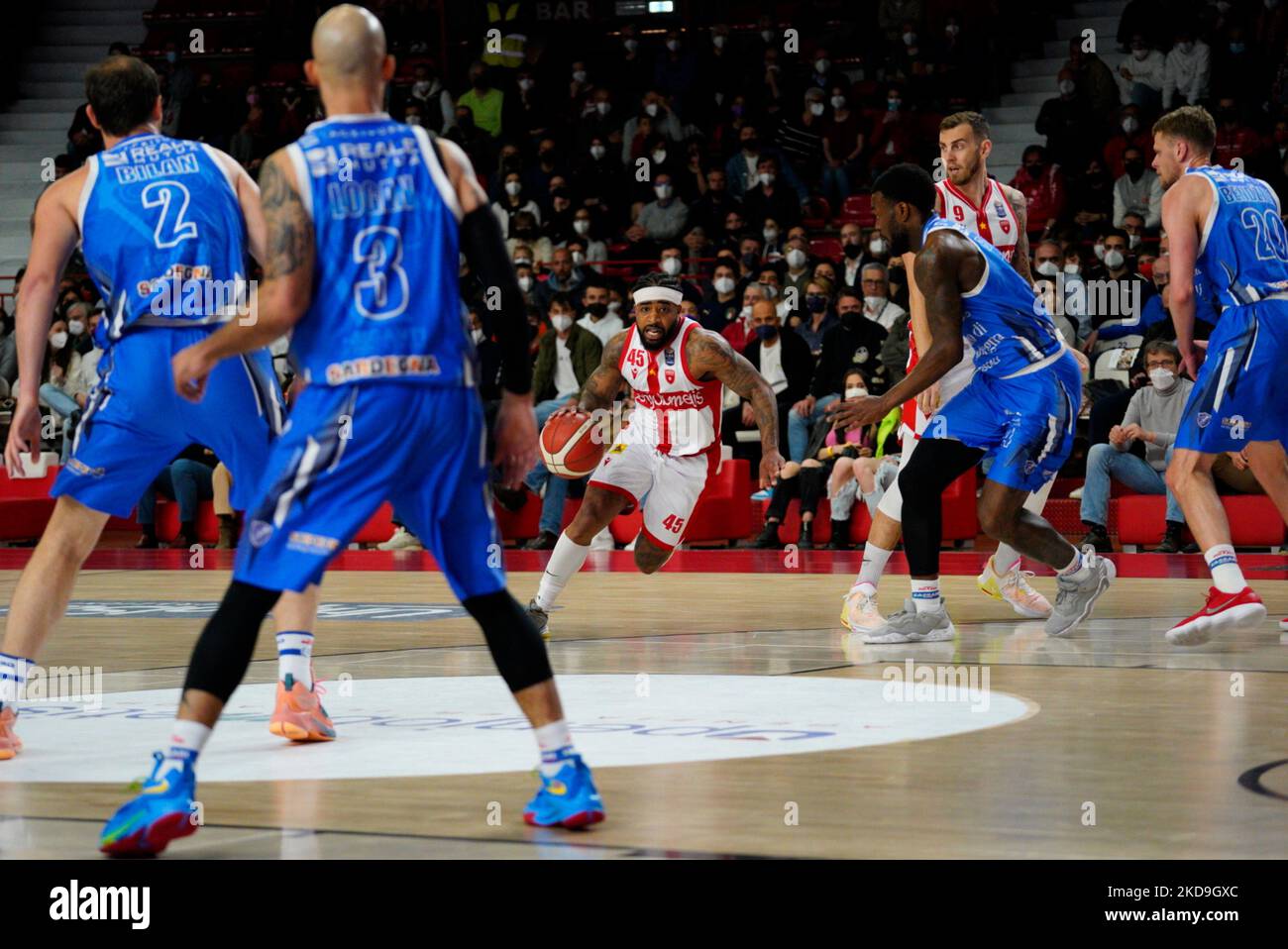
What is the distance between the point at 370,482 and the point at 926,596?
4.26 meters

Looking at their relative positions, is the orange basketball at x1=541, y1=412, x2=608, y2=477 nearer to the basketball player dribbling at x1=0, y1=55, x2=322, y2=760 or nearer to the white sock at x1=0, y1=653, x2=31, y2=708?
the basketball player dribbling at x1=0, y1=55, x2=322, y2=760

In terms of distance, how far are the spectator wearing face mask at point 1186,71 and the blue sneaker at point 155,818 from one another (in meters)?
15.6

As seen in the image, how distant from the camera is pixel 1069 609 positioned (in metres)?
7.80

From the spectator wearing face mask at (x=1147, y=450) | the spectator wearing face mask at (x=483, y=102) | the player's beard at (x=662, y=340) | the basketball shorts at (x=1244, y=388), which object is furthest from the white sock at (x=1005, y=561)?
the spectator wearing face mask at (x=483, y=102)

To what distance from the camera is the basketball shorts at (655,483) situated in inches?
324

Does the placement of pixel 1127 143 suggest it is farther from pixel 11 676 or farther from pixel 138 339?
pixel 11 676

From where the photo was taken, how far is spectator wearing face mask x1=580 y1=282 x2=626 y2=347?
16422mm

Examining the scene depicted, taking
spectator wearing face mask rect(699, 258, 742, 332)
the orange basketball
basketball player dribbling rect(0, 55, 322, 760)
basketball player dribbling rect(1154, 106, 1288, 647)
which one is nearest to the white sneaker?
spectator wearing face mask rect(699, 258, 742, 332)

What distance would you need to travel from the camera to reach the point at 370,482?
12.1ft

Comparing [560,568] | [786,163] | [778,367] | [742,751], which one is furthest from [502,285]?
[786,163]

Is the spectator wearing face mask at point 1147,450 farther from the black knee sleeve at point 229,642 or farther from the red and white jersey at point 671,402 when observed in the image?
the black knee sleeve at point 229,642
